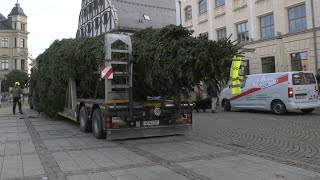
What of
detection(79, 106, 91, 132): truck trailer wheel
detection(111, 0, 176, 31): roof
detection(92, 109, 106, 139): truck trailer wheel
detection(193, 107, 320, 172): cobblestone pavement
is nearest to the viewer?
detection(193, 107, 320, 172): cobblestone pavement

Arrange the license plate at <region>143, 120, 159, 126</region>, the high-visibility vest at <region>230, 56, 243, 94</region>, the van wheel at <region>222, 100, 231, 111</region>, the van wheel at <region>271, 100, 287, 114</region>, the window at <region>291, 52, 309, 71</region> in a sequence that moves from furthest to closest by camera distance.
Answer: the window at <region>291, 52, 309, 71</region>, the van wheel at <region>222, 100, 231, 111</region>, the van wheel at <region>271, 100, 287, 114</region>, the license plate at <region>143, 120, 159, 126</region>, the high-visibility vest at <region>230, 56, 243, 94</region>

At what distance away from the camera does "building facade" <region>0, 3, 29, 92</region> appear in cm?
8531

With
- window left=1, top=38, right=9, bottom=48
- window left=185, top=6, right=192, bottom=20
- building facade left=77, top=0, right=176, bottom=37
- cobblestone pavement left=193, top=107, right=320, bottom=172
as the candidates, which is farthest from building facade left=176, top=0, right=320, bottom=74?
window left=1, top=38, right=9, bottom=48

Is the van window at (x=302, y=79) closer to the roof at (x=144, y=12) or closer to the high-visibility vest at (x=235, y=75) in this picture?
the high-visibility vest at (x=235, y=75)

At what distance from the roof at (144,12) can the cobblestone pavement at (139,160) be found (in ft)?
160

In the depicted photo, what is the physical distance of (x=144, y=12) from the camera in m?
62.1

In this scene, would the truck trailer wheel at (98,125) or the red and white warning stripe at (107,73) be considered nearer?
the red and white warning stripe at (107,73)

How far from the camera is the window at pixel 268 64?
25953 millimetres

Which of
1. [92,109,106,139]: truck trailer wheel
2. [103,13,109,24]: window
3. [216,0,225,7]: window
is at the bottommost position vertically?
[92,109,106,139]: truck trailer wheel

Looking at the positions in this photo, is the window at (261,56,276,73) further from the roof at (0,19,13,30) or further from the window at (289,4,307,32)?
the roof at (0,19,13,30)

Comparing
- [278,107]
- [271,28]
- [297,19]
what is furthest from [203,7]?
[278,107]

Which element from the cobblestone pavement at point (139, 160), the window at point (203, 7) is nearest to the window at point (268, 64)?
the window at point (203, 7)

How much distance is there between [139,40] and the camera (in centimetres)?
967

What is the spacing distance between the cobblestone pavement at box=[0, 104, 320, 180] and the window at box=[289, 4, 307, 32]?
51.9ft
